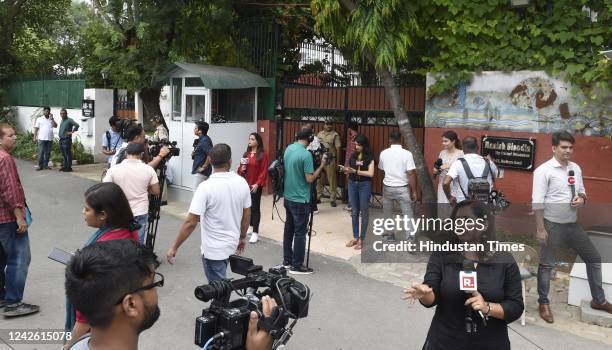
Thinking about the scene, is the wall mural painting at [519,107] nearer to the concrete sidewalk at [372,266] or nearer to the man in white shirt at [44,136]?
the concrete sidewalk at [372,266]

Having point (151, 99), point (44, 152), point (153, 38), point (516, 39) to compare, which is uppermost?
point (153, 38)

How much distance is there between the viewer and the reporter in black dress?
295 centimetres

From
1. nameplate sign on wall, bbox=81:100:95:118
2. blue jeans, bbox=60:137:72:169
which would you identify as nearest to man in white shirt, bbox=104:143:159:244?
blue jeans, bbox=60:137:72:169

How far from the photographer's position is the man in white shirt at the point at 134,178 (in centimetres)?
573

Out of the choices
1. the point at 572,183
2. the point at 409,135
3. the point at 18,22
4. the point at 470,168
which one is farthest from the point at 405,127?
the point at 18,22

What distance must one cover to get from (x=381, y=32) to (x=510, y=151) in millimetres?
2681

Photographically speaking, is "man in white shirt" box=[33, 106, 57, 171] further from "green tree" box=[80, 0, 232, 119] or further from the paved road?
the paved road

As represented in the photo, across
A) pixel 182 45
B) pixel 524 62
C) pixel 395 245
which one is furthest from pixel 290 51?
pixel 395 245

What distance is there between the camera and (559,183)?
5.54 meters

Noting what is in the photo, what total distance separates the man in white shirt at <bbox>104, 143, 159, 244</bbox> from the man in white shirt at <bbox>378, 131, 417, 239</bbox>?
3440mm

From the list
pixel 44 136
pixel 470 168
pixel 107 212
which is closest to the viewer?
pixel 107 212

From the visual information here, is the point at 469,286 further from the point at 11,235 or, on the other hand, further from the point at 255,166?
the point at 255,166

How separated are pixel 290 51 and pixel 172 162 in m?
3.74

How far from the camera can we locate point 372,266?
296 inches
